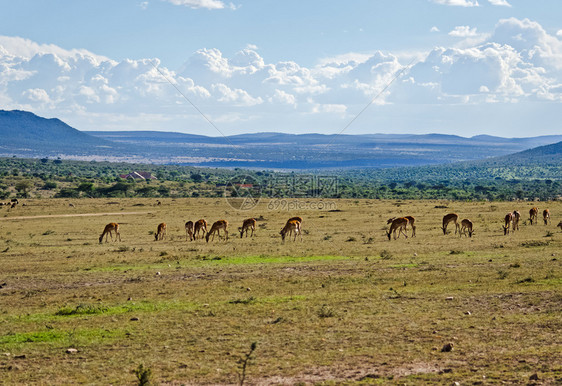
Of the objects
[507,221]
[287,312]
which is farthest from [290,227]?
[287,312]

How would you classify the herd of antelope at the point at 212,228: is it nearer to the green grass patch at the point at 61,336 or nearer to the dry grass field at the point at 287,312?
the dry grass field at the point at 287,312

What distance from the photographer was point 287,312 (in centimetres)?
1540

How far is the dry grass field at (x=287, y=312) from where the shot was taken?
11.3 m

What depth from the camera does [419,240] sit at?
30984 millimetres

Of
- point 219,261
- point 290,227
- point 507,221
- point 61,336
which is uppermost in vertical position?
point 507,221

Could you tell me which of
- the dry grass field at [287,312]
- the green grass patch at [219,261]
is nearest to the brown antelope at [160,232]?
the dry grass field at [287,312]

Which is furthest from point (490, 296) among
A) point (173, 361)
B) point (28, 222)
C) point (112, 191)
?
point (112, 191)

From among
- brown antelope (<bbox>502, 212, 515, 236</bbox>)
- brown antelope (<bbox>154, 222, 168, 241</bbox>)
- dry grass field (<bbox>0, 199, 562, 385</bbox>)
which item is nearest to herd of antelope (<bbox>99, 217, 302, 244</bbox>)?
brown antelope (<bbox>154, 222, 168, 241</bbox>)

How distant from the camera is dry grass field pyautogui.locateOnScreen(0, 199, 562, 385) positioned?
1134 centimetres

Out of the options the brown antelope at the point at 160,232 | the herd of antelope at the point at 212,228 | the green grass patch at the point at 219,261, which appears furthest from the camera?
the brown antelope at the point at 160,232

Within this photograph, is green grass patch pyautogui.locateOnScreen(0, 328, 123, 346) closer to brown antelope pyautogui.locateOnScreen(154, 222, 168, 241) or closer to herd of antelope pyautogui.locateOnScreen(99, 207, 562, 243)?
herd of antelope pyautogui.locateOnScreen(99, 207, 562, 243)

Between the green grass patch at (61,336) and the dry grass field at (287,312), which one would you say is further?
the green grass patch at (61,336)

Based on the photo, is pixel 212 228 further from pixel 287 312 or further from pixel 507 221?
pixel 287 312

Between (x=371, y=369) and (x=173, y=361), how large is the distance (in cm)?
374
